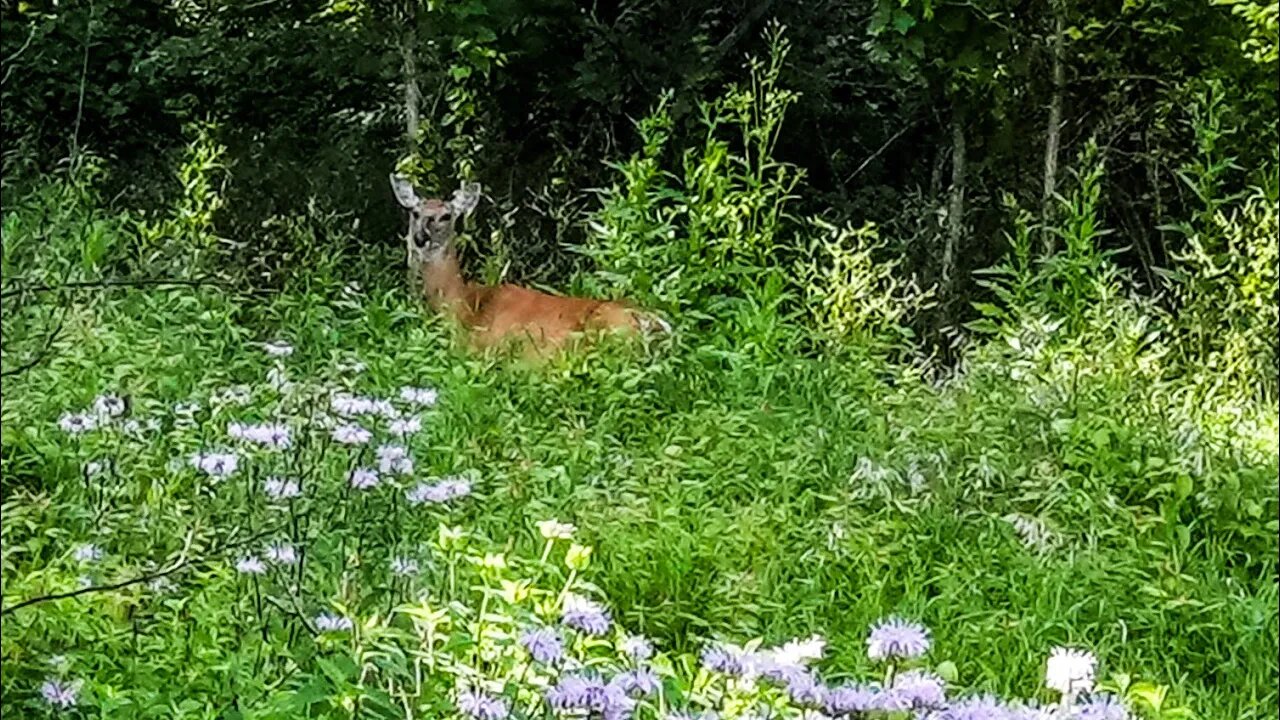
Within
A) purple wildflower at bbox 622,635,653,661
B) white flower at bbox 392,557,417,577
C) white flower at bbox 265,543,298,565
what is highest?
purple wildflower at bbox 622,635,653,661

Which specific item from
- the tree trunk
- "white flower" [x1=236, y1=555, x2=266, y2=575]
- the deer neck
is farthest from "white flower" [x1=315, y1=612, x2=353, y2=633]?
the tree trunk

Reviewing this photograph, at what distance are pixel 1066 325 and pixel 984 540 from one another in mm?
863

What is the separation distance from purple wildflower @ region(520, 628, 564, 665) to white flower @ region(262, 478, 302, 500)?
652 millimetres

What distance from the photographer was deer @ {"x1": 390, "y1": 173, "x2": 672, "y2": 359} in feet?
9.70

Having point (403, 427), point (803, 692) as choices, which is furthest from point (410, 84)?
point (803, 692)

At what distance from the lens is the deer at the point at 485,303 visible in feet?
9.70

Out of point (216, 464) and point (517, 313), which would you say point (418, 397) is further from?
point (517, 313)

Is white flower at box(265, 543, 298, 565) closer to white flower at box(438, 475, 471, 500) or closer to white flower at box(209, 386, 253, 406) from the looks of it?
white flower at box(438, 475, 471, 500)

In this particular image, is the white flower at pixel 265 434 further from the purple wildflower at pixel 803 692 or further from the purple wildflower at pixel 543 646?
the purple wildflower at pixel 803 692

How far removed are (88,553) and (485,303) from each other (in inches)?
62.9

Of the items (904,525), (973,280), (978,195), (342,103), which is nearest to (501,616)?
(904,525)

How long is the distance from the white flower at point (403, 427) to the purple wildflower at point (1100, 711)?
3.59 feet

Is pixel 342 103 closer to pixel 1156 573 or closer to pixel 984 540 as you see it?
pixel 984 540

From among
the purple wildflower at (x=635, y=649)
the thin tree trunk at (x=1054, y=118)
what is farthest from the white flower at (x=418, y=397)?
the thin tree trunk at (x=1054, y=118)
